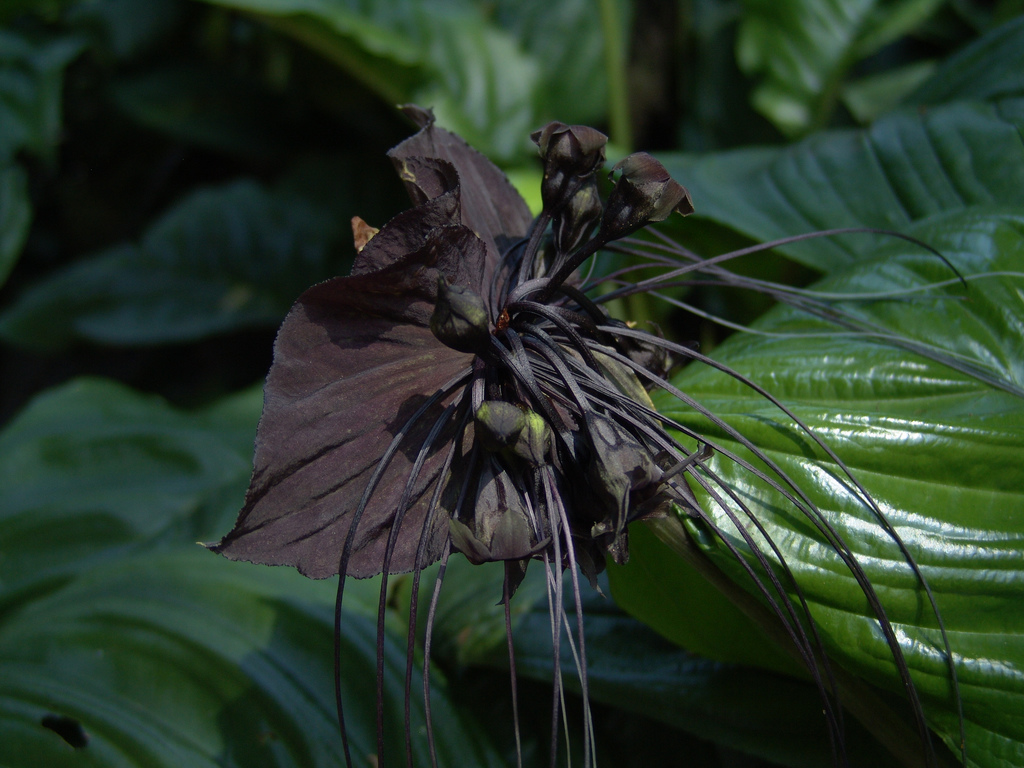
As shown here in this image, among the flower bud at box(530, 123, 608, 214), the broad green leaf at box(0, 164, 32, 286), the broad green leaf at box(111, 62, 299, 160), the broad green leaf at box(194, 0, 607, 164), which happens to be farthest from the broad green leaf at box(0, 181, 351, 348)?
the flower bud at box(530, 123, 608, 214)

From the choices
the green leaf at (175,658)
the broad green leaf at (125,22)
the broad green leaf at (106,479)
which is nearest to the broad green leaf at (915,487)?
the green leaf at (175,658)

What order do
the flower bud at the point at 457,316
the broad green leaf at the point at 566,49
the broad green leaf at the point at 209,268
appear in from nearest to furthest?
1. the flower bud at the point at 457,316
2. the broad green leaf at the point at 209,268
3. the broad green leaf at the point at 566,49

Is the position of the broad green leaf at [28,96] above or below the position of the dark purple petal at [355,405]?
above

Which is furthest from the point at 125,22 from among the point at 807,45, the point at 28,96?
the point at 807,45

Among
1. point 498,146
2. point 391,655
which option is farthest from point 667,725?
point 498,146

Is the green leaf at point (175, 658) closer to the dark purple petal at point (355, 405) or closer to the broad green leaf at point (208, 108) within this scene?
the dark purple petal at point (355, 405)

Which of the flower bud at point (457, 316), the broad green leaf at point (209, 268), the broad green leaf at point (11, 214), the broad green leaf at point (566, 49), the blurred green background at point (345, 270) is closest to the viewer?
the flower bud at point (457, 316)
